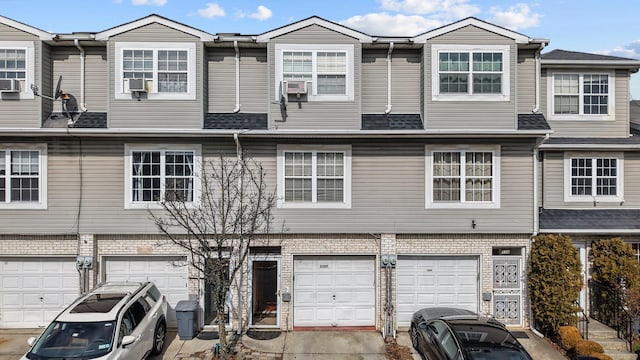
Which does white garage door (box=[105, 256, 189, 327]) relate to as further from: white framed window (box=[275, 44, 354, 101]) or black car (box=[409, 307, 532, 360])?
black car (box=[409, 307, 532, 360])

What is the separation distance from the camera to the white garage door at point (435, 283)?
1312 cm

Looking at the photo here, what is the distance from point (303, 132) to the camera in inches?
488

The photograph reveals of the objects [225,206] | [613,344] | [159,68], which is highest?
[159,68]

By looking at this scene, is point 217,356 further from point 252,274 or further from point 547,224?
point 547,224

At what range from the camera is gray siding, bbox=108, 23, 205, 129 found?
12484 mm

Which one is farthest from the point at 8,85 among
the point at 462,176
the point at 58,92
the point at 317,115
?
the point at 462,176

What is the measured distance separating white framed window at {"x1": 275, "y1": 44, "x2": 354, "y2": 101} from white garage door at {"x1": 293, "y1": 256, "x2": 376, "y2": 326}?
5.17 meters

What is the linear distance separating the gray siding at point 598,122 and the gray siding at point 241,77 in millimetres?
9524

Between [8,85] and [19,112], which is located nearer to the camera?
[8,85]

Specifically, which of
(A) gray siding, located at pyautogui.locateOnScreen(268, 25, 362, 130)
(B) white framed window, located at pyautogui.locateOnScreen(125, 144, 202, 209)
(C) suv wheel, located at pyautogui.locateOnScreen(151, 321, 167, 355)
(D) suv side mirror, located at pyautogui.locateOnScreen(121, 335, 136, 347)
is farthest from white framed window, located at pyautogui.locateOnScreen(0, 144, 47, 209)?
(A) gray siding, located at pyautogui.locateOnScreen(268, 25, 362, 130)

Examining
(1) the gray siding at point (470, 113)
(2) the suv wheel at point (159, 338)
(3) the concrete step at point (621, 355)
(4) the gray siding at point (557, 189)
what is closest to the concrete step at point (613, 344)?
(3) the concrete step at point (621, 355)

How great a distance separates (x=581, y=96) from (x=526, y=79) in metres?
2.72

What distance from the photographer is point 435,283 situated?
13.2 metres

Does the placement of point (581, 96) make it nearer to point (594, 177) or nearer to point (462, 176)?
point (594, 177)
